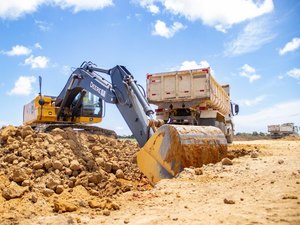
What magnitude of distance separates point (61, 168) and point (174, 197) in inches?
146

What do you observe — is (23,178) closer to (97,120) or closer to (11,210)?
(11,210)

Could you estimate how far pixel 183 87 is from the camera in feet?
44.6

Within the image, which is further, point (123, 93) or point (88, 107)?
point (88, 107)

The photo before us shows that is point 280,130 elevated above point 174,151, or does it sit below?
above

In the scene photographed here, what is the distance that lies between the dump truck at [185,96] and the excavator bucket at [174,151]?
609 cm

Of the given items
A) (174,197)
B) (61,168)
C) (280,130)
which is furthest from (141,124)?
(280,130)

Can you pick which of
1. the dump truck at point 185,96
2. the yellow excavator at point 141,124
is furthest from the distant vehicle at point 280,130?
the yellow excavator at point 141,124

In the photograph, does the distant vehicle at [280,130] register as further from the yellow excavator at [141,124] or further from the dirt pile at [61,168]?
the dirt pile at [61,168]

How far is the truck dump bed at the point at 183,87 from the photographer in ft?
43.5

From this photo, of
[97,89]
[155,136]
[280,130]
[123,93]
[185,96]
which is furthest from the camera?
[280,130]

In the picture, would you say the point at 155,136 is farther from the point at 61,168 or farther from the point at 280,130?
the point at 280,130

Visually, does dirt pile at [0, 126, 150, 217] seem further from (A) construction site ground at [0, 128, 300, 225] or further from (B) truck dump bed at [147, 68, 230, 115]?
(B) truck dump bed at [147, 68, 230, 115]

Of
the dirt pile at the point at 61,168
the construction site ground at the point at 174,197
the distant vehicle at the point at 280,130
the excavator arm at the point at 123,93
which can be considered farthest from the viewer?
the distant vehicle at the point at 280,130

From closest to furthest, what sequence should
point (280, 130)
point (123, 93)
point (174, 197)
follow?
point (174, 197) < point (123, 93) < point (280, 130)
